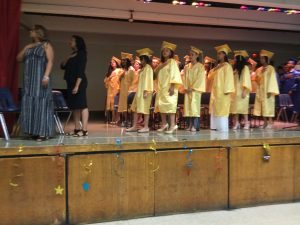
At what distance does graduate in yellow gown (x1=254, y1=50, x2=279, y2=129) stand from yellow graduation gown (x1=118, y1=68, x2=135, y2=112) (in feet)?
8.75

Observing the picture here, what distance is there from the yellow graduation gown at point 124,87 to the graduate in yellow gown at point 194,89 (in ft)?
6.66

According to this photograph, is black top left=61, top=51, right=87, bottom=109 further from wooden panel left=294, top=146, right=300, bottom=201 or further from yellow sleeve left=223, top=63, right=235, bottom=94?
wooden panel left=294, top=146, right=300, bottom=201

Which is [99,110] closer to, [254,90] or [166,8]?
[166,8]

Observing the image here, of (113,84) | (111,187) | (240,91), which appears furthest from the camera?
(113,84)

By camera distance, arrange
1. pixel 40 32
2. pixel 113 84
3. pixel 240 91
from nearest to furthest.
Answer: pixel 40 32, pixel 240 91, pixel 113 84

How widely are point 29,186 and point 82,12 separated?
5.40 meters

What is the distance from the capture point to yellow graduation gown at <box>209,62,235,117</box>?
20.2 ft

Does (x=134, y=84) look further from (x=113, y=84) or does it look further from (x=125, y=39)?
(x=125, y=39)

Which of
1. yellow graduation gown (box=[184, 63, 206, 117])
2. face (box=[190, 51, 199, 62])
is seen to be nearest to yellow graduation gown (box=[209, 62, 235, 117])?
yellow graduation gown (box=[184, 63, 206, 117])

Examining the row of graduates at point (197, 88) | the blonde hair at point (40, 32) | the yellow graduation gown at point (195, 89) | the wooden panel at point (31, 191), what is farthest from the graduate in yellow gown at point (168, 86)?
the wooden panel at point (31, 191)

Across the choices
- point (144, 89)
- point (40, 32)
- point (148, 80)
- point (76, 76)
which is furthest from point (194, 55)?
point (40, 32)

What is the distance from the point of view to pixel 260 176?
477cm

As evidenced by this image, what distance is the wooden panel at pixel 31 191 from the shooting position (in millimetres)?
3723

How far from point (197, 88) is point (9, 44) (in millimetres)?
2948
